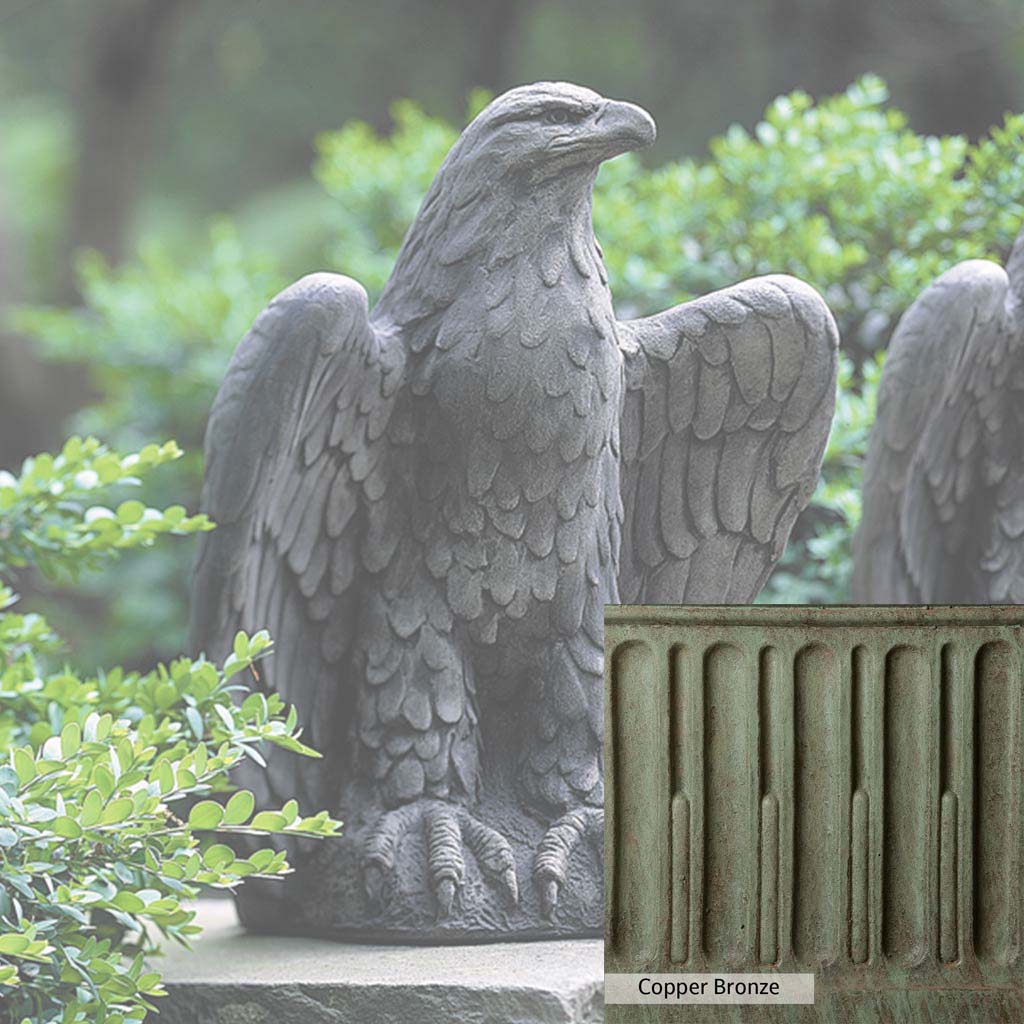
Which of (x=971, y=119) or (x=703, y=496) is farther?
(x=971, y=119)

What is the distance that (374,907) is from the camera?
1331 mm

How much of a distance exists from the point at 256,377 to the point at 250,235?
393 cm

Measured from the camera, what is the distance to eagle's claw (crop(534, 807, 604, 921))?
1303mm

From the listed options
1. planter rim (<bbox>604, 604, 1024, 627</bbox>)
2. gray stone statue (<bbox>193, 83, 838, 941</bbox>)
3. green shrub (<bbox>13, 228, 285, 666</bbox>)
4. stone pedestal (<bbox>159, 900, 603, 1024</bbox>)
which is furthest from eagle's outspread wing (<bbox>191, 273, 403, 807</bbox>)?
green shrub (<bbox>13, 228, 285, 666</bbox>)

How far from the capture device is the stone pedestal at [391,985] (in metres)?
1.18

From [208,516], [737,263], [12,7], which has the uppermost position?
[12,7]

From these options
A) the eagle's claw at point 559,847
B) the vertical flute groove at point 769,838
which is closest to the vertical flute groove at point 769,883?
the vertical flute groove at point 769,838

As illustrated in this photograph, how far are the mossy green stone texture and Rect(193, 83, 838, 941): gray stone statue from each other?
231mm

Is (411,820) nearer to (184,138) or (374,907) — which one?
(374,907)

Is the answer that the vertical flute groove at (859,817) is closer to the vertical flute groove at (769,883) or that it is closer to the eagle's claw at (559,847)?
the vertical flute groove at (769,883)

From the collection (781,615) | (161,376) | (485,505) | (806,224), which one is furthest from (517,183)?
(161,376)

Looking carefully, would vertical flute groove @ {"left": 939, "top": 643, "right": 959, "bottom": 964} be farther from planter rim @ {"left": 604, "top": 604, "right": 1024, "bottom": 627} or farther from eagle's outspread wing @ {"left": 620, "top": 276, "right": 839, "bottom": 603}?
eagle's outspread wing @ {"left": 620, "top": 276, "right": 839, "bottom": 603}

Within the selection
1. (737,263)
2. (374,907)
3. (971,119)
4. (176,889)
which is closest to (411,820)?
(374,907)

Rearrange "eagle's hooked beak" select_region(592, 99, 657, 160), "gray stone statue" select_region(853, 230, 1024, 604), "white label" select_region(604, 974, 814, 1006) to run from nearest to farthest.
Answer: "white label" select_region(604, 974, 814, 1006) → "eagle's hooked beak" select_region(592, 99, 657, 160) → "gray stone statue" select_region(853, 230, 1024, 604)
